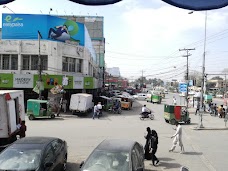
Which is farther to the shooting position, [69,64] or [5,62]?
[69,64]

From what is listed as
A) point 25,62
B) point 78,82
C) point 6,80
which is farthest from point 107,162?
point 25,62

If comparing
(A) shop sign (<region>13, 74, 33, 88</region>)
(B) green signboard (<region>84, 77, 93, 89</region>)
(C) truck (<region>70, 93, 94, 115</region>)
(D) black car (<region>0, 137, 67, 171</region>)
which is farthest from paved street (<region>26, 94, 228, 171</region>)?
(B) green signboard (<region>84, 77, 93, 89</region>)

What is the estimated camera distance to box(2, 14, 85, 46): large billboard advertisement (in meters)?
39.2

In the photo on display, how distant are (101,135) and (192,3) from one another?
16511 millimetres

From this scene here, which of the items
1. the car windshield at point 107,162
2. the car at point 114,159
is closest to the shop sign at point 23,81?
the car at point 114,159

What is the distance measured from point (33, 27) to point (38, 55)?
4.53 meters

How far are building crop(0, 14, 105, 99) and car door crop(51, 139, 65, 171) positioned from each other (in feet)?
78.2

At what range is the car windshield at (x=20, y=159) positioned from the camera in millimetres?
8688

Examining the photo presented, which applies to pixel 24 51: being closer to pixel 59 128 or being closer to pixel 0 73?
pixel 0 73

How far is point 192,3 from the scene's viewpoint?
5145mm

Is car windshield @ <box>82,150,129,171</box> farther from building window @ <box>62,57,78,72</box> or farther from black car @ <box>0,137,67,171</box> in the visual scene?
building window @ <box>62,57,78,72</box>

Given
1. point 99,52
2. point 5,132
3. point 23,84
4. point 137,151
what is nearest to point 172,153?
point 137,151

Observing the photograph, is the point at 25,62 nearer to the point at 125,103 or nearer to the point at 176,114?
the point at 125,103

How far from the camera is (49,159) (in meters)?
9.60
